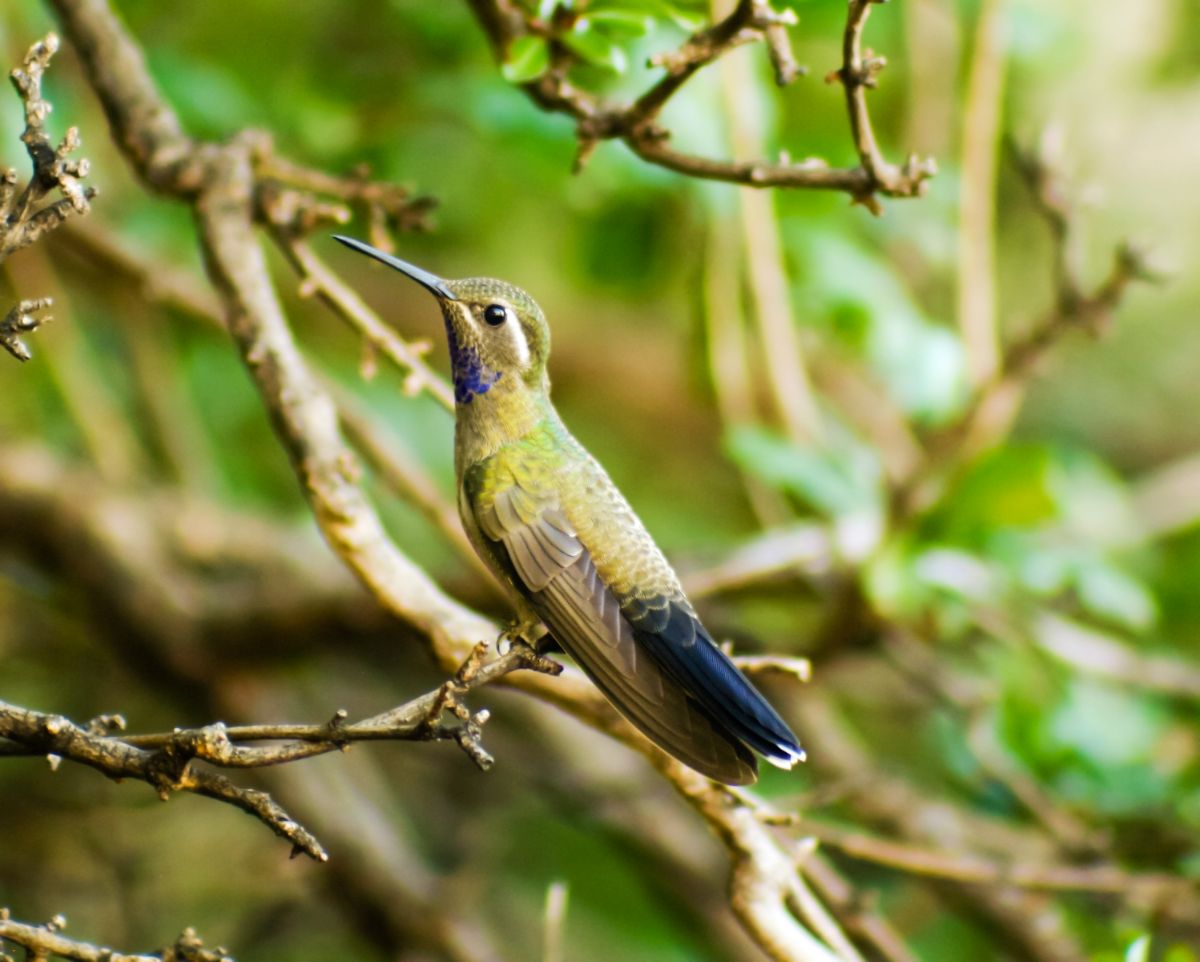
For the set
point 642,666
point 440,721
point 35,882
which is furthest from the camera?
point 35,882

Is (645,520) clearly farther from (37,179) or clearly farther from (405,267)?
(37,179)

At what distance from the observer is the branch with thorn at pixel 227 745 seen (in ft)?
5.35

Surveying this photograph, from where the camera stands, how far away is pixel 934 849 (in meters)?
4.01

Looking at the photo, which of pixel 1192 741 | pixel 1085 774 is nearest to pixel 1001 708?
pixel 1085 774

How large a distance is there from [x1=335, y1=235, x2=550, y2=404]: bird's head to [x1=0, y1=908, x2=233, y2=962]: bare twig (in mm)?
1397

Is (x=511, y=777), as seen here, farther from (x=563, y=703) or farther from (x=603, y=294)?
(x=563, y=703)

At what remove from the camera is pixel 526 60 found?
2.47 m

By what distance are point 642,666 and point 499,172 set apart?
3.87 meters

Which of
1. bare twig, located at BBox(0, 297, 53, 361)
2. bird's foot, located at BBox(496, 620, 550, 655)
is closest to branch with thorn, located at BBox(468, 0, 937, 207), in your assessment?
bird's foot, located at BBox(496, 620, 550, 655)

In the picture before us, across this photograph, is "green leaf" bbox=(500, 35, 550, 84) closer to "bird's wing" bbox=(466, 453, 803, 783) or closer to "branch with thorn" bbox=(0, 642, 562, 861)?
"bird's wing" bbox=(466, 453, 803, 783)

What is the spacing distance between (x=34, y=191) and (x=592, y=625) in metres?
1.14

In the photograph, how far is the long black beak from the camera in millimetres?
2572

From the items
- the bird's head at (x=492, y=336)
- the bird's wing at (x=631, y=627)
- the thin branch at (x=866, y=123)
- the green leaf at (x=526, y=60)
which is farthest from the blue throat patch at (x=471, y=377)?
the thin branch at (x=866, y=123)

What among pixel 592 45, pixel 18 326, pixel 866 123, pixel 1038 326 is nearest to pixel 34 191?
pixel 18 326
